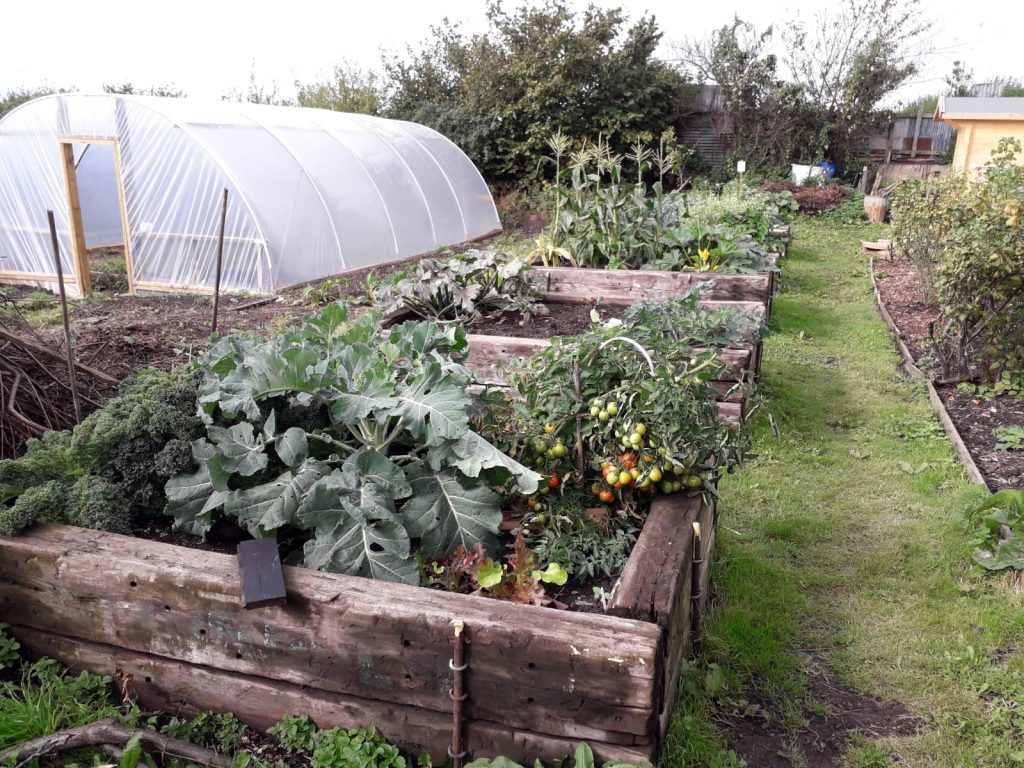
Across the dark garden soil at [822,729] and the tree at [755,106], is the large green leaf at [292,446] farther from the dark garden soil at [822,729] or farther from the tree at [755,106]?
the tree at [755,106]

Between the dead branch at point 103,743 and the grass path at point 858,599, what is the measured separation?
50.7 inches

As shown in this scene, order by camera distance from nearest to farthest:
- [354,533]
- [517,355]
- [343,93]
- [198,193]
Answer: [354,533] < [517,355] < [198,193] < [343,93]

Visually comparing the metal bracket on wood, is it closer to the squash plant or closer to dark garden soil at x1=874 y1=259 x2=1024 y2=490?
the squash plant

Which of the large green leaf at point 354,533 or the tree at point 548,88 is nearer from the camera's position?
the large green leaf at point 354,533

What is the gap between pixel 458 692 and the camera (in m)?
1.91

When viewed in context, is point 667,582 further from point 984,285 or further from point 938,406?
point 984,285

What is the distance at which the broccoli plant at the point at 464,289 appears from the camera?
5230 mm

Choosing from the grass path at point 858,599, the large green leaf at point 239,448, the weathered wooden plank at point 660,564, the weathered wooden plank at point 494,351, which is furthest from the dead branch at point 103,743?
the weathered wooden plank at point 494,351

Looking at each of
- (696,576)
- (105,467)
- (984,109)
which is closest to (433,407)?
(696,576)

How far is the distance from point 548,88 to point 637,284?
40.1ft

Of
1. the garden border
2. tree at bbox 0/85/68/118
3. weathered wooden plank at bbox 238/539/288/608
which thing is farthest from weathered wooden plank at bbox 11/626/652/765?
tree at bbox 0/85/68/118

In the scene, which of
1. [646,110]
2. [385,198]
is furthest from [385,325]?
[646,110]

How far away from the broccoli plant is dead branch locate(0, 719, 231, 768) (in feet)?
11.1

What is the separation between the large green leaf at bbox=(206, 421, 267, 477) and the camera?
2369 millimetres
